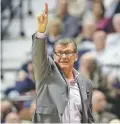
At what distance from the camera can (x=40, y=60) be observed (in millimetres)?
2523

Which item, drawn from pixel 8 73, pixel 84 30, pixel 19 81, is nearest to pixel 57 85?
pixel 19 81

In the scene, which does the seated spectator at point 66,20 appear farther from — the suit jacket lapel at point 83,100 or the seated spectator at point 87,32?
the suit jacket lapel at point 83,100

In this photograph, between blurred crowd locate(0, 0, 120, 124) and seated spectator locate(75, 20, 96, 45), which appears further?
seated spectator locate(75, 20, 96, 45)

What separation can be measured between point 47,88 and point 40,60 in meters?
0.14

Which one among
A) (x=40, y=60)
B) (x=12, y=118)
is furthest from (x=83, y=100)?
(x=12, y=118)

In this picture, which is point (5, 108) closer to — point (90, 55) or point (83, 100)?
point (90, 55)

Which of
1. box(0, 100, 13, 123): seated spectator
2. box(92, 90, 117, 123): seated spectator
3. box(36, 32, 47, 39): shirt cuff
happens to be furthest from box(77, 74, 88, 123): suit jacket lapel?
box(0, 100, 13, 123): seated spectator

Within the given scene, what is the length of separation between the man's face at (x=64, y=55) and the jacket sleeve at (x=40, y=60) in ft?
0.20

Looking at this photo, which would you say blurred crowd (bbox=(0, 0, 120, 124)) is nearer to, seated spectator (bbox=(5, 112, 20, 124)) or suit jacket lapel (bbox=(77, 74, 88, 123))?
seated spectator (bbox=(5, 112, 20, 124))

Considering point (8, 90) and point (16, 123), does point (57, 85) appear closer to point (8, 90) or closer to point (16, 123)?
point (16, 123)

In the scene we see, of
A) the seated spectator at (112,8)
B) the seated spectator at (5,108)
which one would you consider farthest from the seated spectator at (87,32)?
the seated spectator at (5,108)

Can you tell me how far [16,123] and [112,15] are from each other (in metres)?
2.22

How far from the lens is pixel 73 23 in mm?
6477

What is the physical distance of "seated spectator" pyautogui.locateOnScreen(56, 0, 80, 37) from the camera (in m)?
6.37
